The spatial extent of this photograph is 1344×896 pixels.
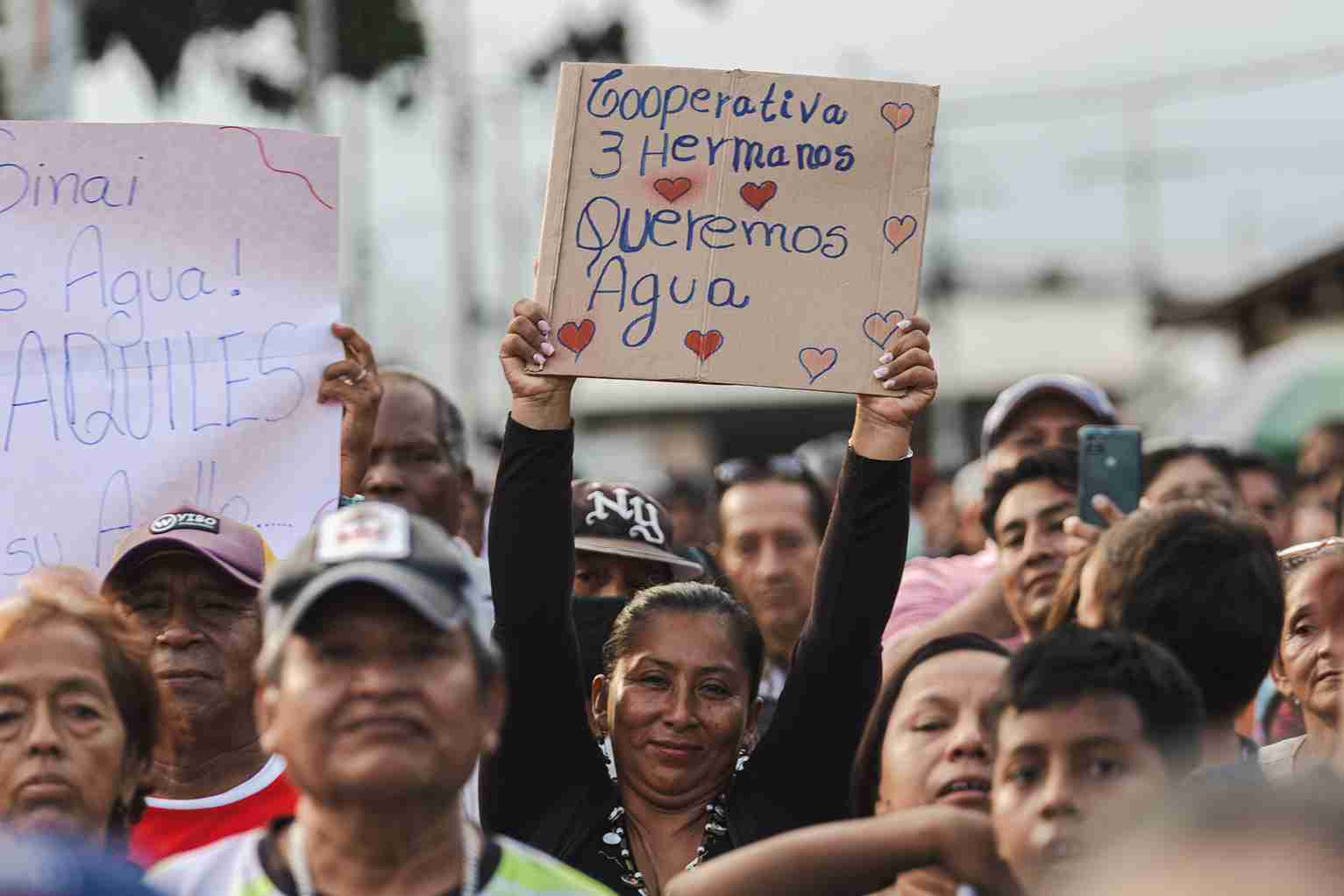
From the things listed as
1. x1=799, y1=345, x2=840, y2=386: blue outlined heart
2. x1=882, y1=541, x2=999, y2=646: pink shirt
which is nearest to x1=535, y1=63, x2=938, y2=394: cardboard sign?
x1=799, y1=345, x2=840, y2=386: blue outlined heart

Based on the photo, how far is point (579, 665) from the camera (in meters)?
4.04

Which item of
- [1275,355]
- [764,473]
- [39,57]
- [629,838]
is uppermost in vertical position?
[39,57]

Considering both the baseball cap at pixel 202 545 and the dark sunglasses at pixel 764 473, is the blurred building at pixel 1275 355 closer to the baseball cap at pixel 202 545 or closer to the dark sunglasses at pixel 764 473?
the dark sunglasses at pixel 764 473

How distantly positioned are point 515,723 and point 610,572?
A: 108 centimetres

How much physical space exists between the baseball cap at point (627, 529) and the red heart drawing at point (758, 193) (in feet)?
3.43

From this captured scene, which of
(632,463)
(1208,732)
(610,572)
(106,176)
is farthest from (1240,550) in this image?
(632,463)

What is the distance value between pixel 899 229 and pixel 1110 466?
1.31 metres

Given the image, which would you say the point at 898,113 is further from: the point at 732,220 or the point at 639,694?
the point at 639,694

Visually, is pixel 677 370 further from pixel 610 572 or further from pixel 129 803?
pixel 129 803

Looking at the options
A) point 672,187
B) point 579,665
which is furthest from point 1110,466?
point 579,665

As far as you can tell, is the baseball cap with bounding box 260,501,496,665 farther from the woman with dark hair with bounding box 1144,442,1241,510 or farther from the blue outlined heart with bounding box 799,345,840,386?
the woman with dark hair with bounding box 1144,442,1241,510

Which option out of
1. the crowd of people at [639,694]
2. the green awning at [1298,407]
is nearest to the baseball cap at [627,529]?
the crowd of people at [639,694]

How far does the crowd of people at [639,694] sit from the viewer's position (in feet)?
9.12

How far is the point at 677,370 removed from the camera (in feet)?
13.7
